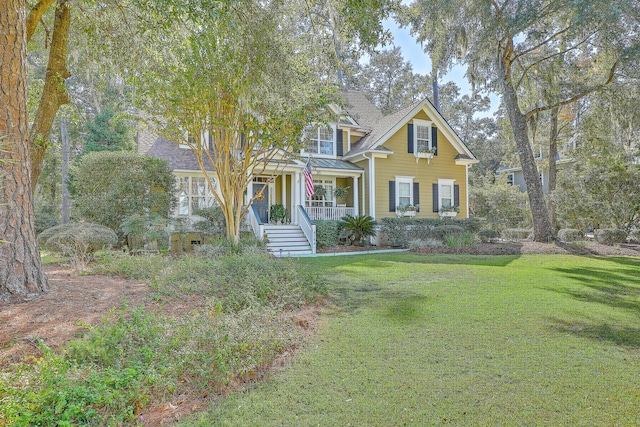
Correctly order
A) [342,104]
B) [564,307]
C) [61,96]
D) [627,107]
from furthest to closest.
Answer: [627,107]
[342,104]
[61,96]
[564,307]

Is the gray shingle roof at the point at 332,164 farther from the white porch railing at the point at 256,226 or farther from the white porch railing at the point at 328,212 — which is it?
the white porch railing at the point at 256,226

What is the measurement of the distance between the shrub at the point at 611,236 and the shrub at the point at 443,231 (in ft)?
16.2

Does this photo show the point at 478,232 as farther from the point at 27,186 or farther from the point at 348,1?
the point at 27,186

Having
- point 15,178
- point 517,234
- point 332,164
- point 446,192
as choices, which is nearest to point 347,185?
point 332,164

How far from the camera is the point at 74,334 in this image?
10.7ft

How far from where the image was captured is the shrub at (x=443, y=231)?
14.6 m

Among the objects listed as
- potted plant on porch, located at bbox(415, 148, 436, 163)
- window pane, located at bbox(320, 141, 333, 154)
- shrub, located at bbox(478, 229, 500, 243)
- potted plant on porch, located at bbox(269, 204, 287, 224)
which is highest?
window pane, located at bbox(320, 141, 333, 154)

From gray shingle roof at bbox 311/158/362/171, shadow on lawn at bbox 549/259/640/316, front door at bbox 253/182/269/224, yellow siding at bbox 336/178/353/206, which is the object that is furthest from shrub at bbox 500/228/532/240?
front door at bbox 253/182/269/224

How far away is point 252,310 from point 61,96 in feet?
18.9

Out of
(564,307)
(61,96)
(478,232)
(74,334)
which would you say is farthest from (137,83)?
(478,232)

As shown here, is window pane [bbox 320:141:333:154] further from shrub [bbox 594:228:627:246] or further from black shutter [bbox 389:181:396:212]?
shrub [bbox 594:228:627:246]

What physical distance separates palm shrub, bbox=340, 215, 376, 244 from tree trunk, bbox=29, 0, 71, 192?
32.9ft

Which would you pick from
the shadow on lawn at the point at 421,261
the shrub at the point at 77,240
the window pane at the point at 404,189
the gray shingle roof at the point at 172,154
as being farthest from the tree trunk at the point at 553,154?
the shrub at the point at 77,240

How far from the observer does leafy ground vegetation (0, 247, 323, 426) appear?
7.28ft
